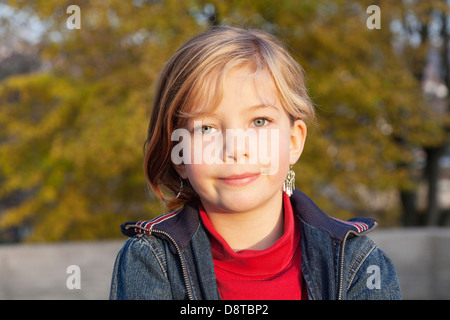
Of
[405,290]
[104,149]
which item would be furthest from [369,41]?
[104,149]

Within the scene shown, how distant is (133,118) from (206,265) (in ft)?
16.0

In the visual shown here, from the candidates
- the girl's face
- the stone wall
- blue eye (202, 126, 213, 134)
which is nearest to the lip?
the girl's face

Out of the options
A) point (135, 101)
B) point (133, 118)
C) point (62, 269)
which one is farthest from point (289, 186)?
point (62, 269)

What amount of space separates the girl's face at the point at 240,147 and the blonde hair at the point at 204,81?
40 mm

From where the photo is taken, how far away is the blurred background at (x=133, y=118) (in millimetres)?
6605

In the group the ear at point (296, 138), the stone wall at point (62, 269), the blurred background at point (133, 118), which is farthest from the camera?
the blurred background at point (133, 118)

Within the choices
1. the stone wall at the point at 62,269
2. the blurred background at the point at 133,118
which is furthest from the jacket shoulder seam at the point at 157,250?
the stone wall at the point at 62,269

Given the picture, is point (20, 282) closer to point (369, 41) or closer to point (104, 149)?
point (104, 149)

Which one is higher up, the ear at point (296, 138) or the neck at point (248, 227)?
the ear at point (296, 138)

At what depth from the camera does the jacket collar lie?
1699mm

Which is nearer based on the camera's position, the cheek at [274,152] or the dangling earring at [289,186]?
the cheek at [274,152]

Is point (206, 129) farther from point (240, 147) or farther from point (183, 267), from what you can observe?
point (183, 267)

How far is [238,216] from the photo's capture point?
5.74ft

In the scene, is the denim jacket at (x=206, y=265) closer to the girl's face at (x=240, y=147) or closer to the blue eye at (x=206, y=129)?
the girl's face at (x=240, y=147)
